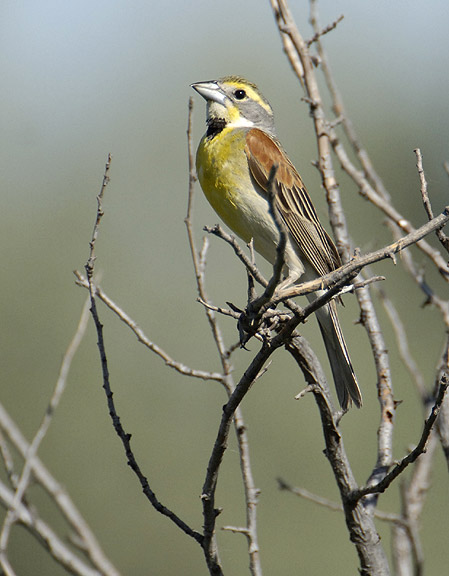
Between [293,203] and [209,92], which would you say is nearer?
[293,203]

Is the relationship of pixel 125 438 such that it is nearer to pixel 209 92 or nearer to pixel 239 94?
pixel 209 92

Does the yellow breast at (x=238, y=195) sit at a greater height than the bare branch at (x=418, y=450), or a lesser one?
greater

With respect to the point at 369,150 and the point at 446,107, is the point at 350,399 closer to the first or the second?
the point at 369,150

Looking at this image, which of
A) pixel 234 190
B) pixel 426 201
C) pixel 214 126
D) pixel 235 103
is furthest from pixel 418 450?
pixel 235 103

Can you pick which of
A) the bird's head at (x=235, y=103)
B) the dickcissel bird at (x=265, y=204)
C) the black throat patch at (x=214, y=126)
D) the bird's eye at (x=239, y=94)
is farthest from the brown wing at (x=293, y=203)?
the bird's eye at (x=239, y=94)

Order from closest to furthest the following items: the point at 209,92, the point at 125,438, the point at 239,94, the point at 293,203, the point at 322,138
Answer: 1. the point at 125,438
2. the point at 322,138
3. the point at 293,203
4. the point at 209,92
5. the point at 239,94

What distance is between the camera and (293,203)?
4445 millimetres

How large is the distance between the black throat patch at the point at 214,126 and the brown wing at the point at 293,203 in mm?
241

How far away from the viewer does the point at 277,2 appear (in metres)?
3.92

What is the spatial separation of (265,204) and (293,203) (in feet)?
1.46

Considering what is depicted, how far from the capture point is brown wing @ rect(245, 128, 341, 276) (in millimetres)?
4207

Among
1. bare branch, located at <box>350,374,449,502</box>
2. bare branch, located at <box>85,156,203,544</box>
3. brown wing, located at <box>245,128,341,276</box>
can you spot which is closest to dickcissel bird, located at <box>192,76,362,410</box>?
brown wing, located at <box>245,128,341,276</box>

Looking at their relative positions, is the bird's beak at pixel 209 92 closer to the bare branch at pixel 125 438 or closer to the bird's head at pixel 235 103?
the bird's head at pixel 235 103

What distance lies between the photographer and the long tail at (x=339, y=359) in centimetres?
383
